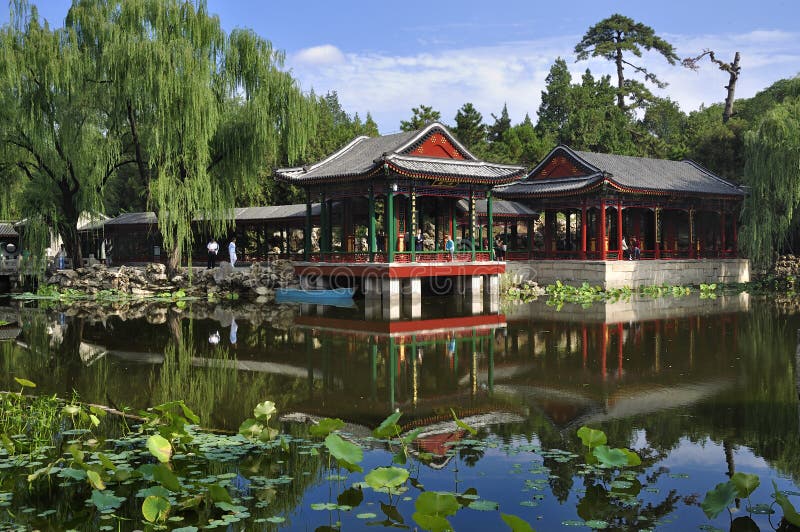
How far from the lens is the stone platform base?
26031mm

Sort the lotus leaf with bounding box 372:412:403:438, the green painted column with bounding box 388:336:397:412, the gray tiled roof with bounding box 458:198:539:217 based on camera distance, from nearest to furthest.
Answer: the lotus leaf with bounding box 372:412:403:438
the green painted column with bounding box 388:336:397:412
the gray tiled roof with bounding box 458:198:539:217

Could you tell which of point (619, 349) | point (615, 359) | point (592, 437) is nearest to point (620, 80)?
point (619, 349)

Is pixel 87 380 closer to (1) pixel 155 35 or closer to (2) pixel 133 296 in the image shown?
(2) pixel 133 296

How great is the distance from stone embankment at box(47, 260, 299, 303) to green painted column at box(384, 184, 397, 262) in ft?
15.1

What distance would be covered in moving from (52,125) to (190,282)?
6.67 meters

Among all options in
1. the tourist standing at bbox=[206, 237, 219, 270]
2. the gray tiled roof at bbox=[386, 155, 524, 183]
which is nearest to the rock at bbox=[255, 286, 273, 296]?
the tourist standing at bbox=[206, 237, 219, 270]

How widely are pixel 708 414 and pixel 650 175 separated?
2292 centimetres

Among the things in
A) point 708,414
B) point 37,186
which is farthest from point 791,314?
point 37,186

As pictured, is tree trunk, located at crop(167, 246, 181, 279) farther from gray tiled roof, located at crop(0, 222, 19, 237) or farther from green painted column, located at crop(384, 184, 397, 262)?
gray tiled roof, located at crop(0, 222, 19, 237)

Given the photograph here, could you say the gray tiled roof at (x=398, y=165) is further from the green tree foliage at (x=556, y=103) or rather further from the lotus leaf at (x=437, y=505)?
the green tree foliage at (x=556, y=103)

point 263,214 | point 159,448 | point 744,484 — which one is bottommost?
point 744,484

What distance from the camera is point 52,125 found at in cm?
2398

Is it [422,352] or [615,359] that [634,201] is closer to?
[615,359]

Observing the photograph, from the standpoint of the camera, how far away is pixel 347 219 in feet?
82.9
